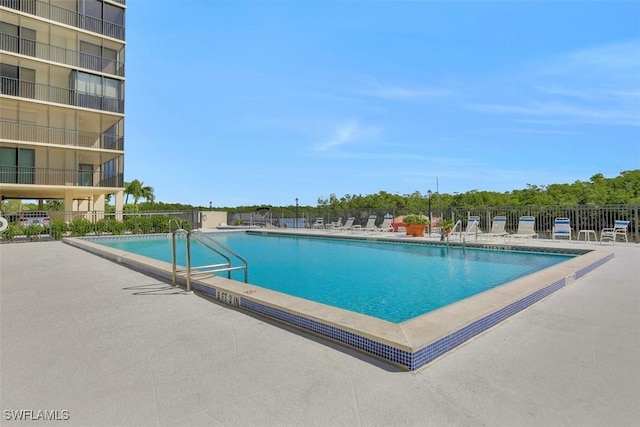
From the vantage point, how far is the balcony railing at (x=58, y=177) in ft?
52.8

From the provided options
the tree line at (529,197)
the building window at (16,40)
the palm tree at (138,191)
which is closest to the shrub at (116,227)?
the building window at (16,40)

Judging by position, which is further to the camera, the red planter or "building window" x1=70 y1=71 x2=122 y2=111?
"building window" x1=70 y1=71 x2=122 y2=111

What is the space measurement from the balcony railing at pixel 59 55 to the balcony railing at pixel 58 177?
217 inches

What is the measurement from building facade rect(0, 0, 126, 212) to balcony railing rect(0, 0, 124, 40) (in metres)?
0.04

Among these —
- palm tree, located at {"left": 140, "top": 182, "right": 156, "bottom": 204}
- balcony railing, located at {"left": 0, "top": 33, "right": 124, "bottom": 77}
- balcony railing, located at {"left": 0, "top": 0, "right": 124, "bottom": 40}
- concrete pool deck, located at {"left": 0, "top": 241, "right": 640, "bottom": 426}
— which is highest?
balcony railing, located at {"left": 0, "top": 0, "right": 124, "bottom": 40}

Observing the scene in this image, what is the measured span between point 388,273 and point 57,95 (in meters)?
19.3

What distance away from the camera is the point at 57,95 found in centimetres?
1734

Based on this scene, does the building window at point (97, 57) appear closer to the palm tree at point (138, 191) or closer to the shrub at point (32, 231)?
the shrub at point (32, 231)

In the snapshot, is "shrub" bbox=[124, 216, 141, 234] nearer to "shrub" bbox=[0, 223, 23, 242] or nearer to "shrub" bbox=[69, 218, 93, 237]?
"shrub" bbox=[69, 218, 93, 237]

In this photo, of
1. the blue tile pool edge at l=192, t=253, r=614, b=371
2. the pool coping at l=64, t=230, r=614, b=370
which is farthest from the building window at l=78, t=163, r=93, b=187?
the blue tile pool edge at l=192, t=253, r=614, b=371

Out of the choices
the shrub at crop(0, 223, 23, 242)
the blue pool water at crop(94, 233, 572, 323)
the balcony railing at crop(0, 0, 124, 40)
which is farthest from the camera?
the balcony railing at crop(0, 0, 124, 40)

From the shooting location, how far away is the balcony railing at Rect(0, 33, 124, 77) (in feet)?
53.1

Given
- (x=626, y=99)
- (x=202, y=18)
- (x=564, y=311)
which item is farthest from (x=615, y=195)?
(x=202, y=18)

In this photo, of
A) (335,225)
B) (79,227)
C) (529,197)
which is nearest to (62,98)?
(79,227)
